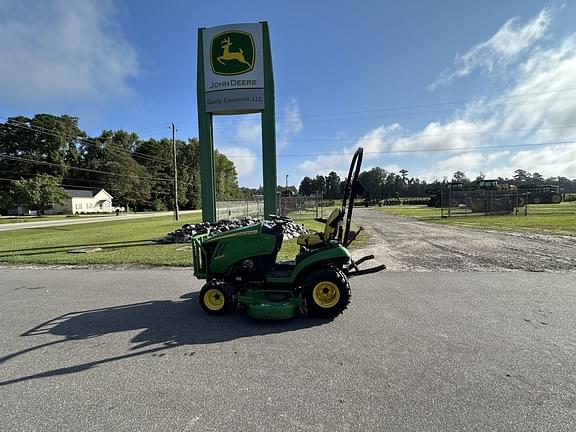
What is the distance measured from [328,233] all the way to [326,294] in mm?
1027

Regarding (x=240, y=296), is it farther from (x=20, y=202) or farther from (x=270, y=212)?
(x=20, y=202)

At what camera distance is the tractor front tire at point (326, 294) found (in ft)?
12.9

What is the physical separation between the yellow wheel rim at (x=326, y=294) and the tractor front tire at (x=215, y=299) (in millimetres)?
1221

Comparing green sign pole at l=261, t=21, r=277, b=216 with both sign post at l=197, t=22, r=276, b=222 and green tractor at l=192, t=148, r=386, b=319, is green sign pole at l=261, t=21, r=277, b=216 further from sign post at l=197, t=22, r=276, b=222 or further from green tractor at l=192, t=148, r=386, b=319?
green tractor at l=192, t=148, r=386, b=319

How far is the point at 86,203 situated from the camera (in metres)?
56.2

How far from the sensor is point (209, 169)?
1257 centimetres

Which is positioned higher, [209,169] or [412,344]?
[209,169]

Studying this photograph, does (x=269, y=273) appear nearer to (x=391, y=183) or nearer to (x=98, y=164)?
(x=98, y=164)

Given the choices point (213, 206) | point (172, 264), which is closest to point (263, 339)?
point (172, 264)

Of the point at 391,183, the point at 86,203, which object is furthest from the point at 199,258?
the point at 391,183

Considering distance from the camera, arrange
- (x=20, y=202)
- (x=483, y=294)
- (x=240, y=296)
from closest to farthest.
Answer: (x=240, y=296), (x=483, y=294), (x=20, y=202)

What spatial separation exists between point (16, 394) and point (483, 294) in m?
6.00

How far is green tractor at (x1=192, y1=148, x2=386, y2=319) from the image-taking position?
3.96 metres

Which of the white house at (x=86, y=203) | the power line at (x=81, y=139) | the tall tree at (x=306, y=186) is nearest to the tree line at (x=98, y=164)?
the power line at (x=81, y=139)
